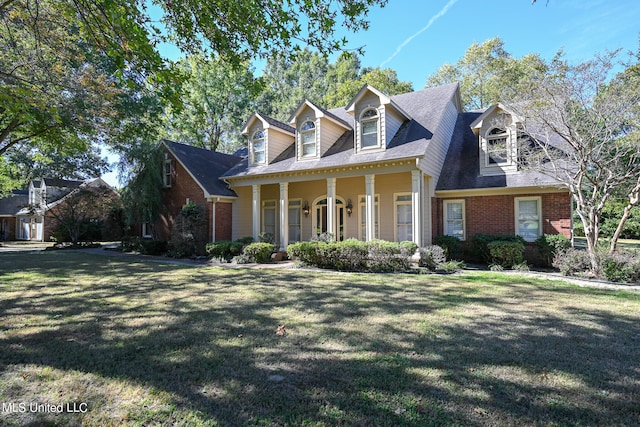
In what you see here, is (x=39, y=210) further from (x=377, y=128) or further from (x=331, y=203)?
(x=377, y=128)

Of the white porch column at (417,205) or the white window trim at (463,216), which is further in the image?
the white window trim at (463,216)

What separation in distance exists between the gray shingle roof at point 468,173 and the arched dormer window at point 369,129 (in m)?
3.28

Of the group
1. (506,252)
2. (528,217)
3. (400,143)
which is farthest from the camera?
(400,143)

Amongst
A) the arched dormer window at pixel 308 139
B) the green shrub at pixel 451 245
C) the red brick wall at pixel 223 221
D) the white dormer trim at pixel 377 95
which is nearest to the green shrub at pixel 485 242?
the green shrub at pixel 451 245

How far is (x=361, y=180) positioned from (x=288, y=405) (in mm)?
12970

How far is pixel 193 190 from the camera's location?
54.5 feet

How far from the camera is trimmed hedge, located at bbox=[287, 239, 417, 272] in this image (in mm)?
10742

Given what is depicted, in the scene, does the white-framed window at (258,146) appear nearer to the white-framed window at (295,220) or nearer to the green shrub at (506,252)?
the white-framed window at (295,220)

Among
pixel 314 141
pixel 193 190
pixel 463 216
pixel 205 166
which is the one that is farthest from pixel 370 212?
pixel 205 166

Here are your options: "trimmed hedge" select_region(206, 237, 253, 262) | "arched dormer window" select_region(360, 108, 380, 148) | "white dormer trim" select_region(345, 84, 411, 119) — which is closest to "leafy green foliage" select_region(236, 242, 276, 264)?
"trimmed hedge" select_region(206, 237, 253, 262)

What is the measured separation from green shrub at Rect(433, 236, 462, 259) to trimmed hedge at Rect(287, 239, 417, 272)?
207 centimetres

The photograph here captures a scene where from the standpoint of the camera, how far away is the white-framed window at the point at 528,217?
12.0m

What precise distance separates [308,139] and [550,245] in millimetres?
10253

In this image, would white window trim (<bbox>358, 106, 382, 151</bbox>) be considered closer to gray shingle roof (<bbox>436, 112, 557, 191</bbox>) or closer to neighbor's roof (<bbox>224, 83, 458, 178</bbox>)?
neighbor's roof (<bbox>224, 83, 458, 178</bbox>)
